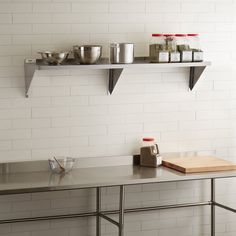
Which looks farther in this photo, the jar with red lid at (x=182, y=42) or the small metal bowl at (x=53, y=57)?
the jar with red lid at (x=182, y=42)

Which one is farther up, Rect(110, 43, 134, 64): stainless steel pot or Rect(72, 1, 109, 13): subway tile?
Rect(72, 1, 109, 13): subway tile

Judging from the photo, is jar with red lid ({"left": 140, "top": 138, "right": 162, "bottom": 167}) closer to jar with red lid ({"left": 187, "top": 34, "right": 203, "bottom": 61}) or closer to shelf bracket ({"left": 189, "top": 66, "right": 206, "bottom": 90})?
shelf bracket ({"left": 189, "top": 66, "right": 206, "bottom": 90})

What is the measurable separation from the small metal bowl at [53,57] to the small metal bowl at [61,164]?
69cm

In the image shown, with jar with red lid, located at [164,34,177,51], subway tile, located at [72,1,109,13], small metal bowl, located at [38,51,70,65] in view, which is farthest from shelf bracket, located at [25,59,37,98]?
jar with red lid, located at [164,34,177,51]

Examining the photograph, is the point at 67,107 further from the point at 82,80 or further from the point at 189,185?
the point at 189,185

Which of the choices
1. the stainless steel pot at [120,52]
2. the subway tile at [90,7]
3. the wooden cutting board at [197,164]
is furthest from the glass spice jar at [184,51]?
the wooden cutting board at [197,164]

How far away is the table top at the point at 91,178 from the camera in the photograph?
418 centimetres

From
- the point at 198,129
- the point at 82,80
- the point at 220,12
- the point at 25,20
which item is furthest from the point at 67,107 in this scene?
the point at 220,12

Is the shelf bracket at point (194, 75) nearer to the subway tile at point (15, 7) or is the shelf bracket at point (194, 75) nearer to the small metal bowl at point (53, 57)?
the small metal bowl at point (53, 57)

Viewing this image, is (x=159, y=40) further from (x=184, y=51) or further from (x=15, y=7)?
(x=15, y=7)

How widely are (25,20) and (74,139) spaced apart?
0.94 m

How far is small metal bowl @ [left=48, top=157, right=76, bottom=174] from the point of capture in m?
4.55

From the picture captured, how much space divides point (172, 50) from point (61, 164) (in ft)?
3.77

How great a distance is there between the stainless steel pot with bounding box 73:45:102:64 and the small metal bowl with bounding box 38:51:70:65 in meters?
0.10
